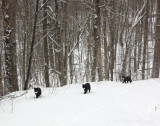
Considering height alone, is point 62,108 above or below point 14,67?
below

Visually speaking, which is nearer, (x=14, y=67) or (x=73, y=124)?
(x=73, y=124)

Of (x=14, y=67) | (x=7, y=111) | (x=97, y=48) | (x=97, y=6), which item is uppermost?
(x=97, y=6)

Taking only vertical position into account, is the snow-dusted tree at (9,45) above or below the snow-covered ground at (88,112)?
above

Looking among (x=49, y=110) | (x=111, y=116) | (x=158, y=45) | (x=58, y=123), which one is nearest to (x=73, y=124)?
(x=58, y=123)

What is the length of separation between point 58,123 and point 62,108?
1.18 m

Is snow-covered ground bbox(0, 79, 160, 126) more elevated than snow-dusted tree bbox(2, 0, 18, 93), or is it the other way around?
snow-dusted tree bbox(2, 0, 18, 93)

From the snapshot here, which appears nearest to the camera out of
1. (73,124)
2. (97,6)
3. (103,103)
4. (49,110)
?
(73,124)

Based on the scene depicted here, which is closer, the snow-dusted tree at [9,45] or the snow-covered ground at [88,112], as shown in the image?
the snow-covered ground at [88,112]

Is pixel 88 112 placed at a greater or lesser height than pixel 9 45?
lesser

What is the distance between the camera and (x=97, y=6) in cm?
1096

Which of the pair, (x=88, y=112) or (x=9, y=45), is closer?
(x=88, y=112)

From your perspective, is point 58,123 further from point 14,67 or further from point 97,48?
point 97,48

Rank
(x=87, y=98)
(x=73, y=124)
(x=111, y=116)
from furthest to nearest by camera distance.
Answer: (x=87, y=98) → (x=111, y=116) → (x=73, y=124)

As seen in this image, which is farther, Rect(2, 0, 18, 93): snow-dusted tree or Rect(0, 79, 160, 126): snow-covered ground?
Rect(2, 0, 18, 93): snow-dusted tree
